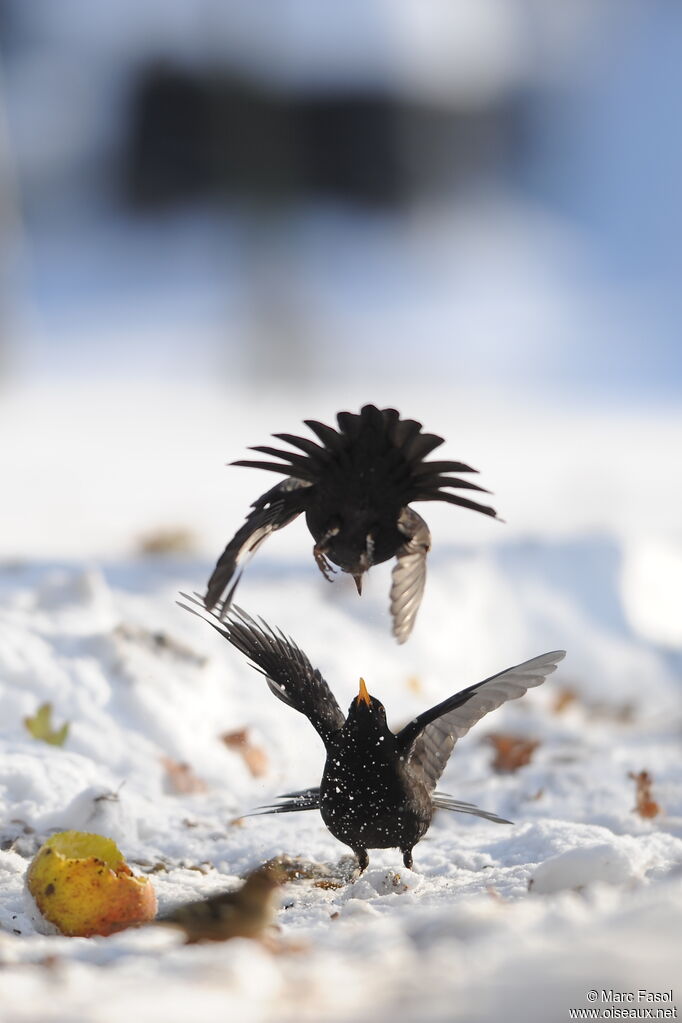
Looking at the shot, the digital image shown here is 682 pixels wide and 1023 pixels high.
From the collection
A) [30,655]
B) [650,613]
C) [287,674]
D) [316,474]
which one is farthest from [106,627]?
[650,613]

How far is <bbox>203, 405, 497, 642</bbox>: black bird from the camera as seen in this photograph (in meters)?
2.23

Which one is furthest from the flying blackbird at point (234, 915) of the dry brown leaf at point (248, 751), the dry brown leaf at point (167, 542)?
the dry brown leaf at point (167, 542)

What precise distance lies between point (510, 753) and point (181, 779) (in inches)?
51.9

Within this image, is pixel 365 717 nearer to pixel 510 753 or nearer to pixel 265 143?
pixel 510 753

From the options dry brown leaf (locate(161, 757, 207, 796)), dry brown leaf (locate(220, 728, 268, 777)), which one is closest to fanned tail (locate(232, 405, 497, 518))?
dry brown leaf (locate(161, 757, 207, 796))

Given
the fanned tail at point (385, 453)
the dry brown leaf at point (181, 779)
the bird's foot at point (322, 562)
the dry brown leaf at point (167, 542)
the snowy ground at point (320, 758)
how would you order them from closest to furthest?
the snowy ground at point (320, 758), the fanned tail at point (385, 453), the bird's foot at point (322, 562), the dry brown leaf at point (181, 779), the dry brown leaf at point (167, 542)

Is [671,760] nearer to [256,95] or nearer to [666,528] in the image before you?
[666,528]

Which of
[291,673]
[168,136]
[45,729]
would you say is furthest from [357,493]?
[168,136]

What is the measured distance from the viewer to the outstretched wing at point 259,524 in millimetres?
2328

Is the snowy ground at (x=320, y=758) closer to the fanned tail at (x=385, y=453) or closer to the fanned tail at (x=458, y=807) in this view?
the fanned tail at (x=458, y=807)

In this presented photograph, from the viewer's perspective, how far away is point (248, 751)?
396 centimetres

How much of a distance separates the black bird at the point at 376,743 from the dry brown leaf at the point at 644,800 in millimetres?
1133

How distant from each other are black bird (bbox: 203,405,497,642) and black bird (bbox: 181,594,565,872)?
21cm

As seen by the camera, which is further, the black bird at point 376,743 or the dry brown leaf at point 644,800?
the dry brown leaf at point 644,800
